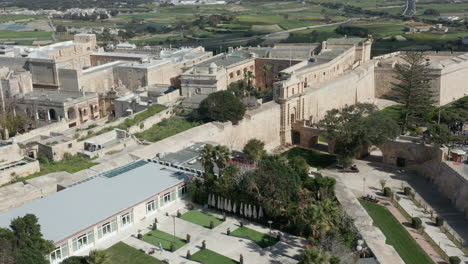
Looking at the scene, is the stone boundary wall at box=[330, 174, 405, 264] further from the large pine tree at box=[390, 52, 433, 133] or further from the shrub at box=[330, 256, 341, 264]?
the large pine tree at box=[390, 52, 433, 133]

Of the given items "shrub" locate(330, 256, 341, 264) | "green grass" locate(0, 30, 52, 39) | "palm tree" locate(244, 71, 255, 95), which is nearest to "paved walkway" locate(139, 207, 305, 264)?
"shrub" locate(330, 256, 341, 264)

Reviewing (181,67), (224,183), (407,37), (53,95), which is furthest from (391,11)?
(224,183)

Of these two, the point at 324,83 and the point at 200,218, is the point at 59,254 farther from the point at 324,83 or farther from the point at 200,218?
the point at 324,83

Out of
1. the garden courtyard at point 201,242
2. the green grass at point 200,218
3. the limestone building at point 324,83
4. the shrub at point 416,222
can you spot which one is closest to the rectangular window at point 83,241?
the garden courtyard at point 201,242

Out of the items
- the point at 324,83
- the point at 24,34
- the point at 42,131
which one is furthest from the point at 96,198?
the point at 24,34

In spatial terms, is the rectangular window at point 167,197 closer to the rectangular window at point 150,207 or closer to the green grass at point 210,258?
the rectangular window at point 150,207

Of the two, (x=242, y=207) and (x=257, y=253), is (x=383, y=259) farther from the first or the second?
(x=242, y=207)
